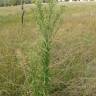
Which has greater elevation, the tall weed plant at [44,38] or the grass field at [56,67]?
the tall weed plant at [44,38]

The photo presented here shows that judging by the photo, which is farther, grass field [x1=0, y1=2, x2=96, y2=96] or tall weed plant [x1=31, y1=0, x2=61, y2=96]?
grass field [x1=0, y1=2, x2=96, y2=96]

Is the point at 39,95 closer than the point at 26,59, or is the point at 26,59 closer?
the point at 39,95

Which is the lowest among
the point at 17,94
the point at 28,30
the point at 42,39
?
the point at 17,94

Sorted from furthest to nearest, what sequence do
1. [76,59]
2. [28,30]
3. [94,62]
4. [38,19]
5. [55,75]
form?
[28,30]
[94,62]
[76,59]
[55,75]
[38,19]

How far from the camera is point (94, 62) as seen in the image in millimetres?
5910

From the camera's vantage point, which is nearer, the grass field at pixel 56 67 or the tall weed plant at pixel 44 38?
the tall weed plant at pixel 44 38

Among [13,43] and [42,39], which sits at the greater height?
[42,39]

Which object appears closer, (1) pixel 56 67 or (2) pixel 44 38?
(2) pixel 44 38

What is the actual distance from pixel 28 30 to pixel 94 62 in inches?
48.1

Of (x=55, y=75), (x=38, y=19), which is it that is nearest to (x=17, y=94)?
(x=55, y=75)

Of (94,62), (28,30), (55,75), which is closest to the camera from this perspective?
(55,75)

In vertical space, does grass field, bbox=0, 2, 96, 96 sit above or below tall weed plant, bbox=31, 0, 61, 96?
below

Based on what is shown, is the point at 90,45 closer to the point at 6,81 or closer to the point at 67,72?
the point at 67,72

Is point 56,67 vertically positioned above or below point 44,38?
below
